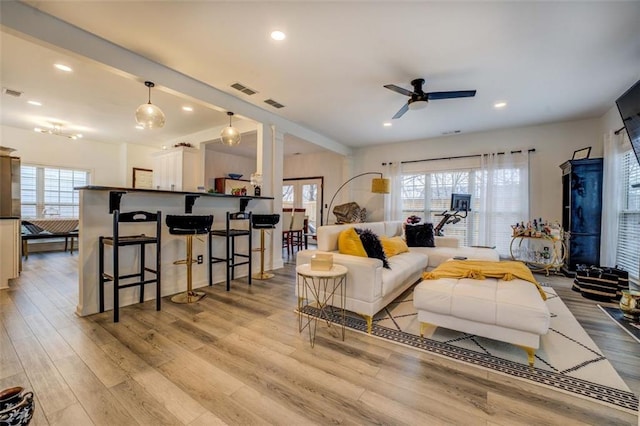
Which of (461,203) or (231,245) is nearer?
(231,245)

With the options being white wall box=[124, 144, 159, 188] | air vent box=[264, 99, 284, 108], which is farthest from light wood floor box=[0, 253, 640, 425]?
white wall box=[124, 144, 159, 188]

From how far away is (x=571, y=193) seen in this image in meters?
4.34

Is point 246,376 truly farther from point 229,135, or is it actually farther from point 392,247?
point 229,135

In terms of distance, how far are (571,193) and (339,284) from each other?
4.33 m

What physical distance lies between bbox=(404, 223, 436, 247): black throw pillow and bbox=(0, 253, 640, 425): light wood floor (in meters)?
2.04

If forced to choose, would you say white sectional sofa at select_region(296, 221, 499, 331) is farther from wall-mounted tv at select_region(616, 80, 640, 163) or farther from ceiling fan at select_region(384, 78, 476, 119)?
wall-mounted tv at select_region(616, 80, 640, 163)

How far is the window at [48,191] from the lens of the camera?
606 cm

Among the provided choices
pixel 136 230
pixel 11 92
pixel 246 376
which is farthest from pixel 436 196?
pixel 11 92

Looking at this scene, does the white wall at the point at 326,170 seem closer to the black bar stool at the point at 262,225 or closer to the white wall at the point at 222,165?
the white wall at the point at 222,165

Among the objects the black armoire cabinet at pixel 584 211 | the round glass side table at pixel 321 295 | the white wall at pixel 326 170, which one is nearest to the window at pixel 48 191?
the white wall at pixel 326 170

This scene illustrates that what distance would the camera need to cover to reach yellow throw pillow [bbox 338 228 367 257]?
282cm

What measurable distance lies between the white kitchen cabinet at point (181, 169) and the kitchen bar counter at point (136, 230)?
2177 mm

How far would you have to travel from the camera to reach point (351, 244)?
113 inches

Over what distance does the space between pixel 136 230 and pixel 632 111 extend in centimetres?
503
